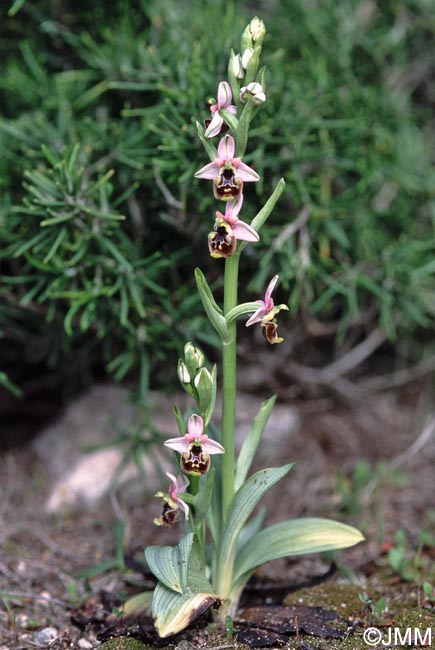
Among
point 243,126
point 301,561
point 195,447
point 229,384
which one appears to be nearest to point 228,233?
point 243,126

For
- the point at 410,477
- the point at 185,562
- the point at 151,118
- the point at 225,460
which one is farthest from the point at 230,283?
the point at 410,477

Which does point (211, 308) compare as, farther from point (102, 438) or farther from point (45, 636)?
point (102, 438)

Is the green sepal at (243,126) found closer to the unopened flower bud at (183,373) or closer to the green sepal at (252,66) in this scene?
the green sepal at (252,66)

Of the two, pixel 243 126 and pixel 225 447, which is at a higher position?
pixel 243 126

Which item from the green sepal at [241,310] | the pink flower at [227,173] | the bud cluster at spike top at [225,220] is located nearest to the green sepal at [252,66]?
the bud cluster at spike top at [225,220]

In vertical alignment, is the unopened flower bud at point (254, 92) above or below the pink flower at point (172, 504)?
above
